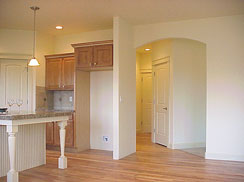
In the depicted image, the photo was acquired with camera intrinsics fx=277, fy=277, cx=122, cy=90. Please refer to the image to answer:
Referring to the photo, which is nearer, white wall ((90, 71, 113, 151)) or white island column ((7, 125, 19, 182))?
white island column ((7, 125, 19, 182))

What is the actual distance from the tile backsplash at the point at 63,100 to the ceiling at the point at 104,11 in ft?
5.38

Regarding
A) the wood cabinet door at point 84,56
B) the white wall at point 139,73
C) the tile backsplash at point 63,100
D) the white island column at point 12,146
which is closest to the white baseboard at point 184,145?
the tile backsplash at point 63,100

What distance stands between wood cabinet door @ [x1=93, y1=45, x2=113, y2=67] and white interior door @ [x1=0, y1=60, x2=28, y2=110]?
1907 mm

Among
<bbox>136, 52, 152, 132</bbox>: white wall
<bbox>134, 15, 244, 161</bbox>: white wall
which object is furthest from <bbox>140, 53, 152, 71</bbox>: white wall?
<bbox>134, 15, 244, 161</bbox>: white wall

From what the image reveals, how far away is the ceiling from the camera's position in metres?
4.62

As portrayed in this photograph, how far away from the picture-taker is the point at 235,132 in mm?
5312

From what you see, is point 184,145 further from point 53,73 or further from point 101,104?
point 53,73

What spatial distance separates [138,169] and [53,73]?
3.26m

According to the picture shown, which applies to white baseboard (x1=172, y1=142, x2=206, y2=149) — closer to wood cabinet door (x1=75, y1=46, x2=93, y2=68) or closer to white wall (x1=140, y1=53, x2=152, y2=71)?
wood cabinet door (x1=75, y1=46, x2=93, y2=68)

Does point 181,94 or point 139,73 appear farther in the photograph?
point 139,73

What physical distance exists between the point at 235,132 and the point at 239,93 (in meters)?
0.75

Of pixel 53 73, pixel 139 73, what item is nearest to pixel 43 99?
pixel 53 73

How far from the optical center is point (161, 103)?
23.4 ft

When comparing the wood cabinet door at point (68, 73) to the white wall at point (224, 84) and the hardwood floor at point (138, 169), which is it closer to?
the hardwood floor at point (138, 169)
